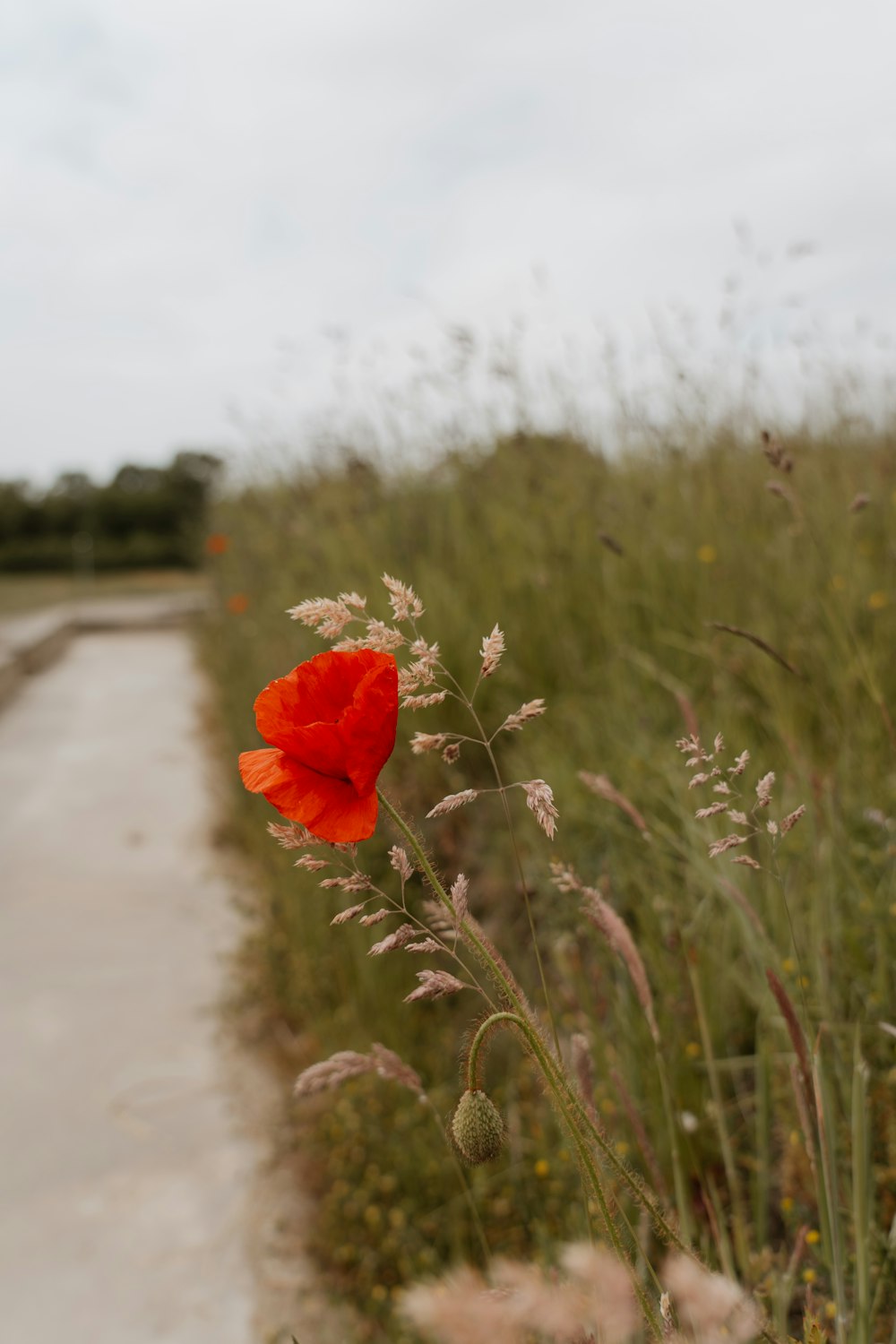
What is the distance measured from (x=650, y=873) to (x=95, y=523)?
61.9 ft

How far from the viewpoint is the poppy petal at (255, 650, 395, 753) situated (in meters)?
0.67

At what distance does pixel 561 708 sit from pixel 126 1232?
4.85 ft

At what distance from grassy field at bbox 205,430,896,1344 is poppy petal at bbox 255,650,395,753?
0.49 ft

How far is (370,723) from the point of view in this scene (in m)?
0.65

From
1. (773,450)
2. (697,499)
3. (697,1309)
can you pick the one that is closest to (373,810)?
(697,1309)

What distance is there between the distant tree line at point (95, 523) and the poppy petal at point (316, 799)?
18018 millimetres

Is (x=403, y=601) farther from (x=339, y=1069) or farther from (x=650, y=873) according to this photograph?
(x=650, y=873)

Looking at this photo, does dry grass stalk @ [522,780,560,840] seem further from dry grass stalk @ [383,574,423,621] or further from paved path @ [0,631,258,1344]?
paved path @ [0,631,258,1344]

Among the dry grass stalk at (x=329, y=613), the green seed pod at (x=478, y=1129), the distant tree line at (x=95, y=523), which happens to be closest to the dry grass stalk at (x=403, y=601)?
the dry grass stalk at (x=329, y=613)

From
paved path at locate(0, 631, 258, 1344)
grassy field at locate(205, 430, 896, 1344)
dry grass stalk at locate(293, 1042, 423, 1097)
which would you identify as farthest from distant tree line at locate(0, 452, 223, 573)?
dry grass stalk at locate(293, 1042, 423, 1097)

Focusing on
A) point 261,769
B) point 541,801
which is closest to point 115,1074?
point 261,769

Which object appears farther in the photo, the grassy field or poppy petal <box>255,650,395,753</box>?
the grassy field

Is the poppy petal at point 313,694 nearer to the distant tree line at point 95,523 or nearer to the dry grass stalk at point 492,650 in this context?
the dry grass stalk at point 492,650

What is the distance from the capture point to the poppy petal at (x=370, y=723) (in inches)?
25.4
